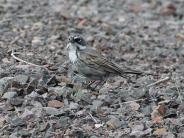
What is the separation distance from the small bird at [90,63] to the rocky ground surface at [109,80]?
244 mm

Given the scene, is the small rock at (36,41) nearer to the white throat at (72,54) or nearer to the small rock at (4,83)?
the white throat at (72,54)

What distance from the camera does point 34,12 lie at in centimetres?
1479

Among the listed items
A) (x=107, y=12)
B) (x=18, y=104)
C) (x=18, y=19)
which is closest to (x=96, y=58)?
(x=18, y=104)

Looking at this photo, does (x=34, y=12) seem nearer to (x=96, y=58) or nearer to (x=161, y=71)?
(x=161, y=71)

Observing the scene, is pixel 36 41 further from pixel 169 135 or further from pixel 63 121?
pixel 169 135

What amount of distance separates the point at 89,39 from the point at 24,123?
4.85m

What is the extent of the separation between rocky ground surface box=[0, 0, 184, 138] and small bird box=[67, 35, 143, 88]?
9.6 inches

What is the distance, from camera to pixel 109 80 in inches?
423

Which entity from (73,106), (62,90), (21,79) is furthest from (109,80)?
(73,106)

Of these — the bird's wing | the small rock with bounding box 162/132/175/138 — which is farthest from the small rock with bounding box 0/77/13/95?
the small rock with bounding box 162/132/175/138

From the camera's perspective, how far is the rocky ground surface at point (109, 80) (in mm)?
8734

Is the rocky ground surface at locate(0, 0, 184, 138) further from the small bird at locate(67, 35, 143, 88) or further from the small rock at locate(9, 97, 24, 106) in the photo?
the small bird at locate(67, 35, 143, 88)

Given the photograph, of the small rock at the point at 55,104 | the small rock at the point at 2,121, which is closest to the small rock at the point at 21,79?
the small rock at the point at 55,104

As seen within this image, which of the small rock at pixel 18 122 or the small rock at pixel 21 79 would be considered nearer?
the small rock at pixel 18 122
